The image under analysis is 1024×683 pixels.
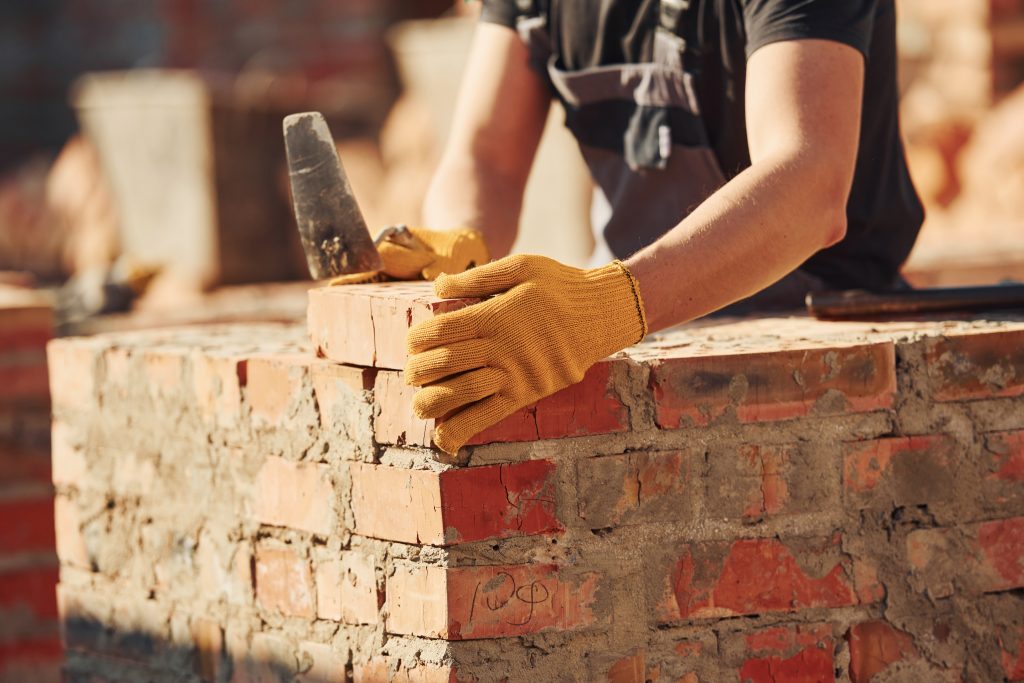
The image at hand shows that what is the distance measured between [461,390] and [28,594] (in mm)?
1674

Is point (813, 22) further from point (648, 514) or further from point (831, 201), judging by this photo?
point (648, 514)

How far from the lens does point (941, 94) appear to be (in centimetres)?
677

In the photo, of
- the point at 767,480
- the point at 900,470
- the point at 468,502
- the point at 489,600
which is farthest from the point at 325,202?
the point at 900,470

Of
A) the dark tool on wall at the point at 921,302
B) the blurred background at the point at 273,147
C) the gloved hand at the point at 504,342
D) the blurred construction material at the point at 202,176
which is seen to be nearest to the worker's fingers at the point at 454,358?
the gloved hand at the point at 504,342

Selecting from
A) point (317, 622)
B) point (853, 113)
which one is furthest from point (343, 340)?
point (853, 113)

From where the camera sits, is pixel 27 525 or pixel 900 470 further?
pixel 27 525

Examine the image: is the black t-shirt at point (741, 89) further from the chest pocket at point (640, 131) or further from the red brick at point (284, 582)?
the red brick at point (284, 582)

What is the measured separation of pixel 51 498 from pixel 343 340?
4.69 ft

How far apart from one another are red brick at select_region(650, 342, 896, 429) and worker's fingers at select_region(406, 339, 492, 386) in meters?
0.30

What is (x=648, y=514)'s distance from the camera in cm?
199

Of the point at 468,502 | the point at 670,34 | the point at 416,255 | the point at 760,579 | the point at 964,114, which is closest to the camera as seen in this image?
the point at 468,502

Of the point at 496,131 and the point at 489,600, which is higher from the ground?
the point at 496,131

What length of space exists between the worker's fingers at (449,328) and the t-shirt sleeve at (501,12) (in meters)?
1.05

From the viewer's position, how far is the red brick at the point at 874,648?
6.75 ft
